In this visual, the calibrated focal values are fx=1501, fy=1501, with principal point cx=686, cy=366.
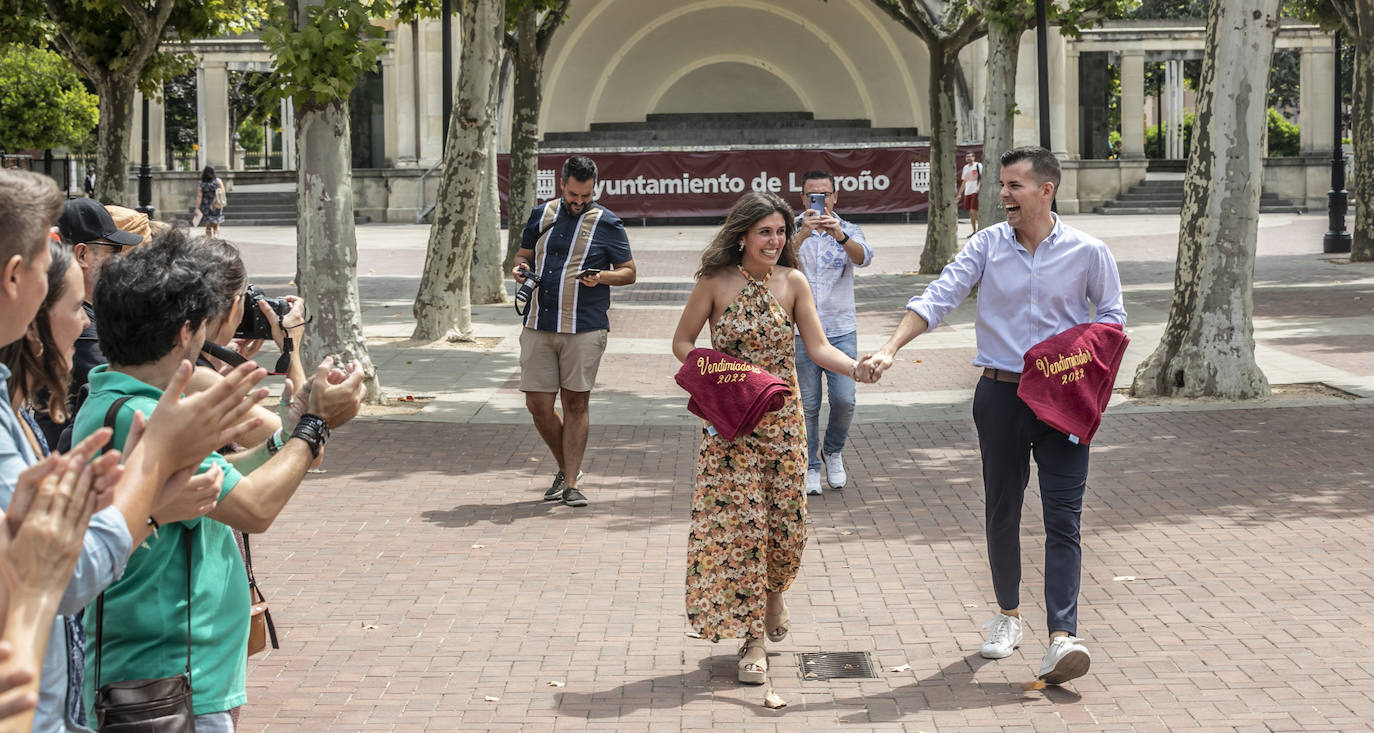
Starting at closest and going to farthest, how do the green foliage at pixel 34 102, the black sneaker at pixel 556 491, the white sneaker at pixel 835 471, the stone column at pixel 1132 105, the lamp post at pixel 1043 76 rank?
1. the black sneaker at pixel 556 491
2. the white sneaker at pixel 835 471
3. the lamp post at pixel 1043 76
4. the green foliage at pixel 34 102
5. the stone column at pixel 1132 105

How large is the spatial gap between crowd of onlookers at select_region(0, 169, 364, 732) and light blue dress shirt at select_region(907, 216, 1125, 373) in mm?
2777

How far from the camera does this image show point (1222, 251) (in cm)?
1191

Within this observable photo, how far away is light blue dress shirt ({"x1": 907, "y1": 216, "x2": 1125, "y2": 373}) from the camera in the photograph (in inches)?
222

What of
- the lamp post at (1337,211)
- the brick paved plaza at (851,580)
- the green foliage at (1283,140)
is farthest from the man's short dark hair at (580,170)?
the green foliage at (1283,140)

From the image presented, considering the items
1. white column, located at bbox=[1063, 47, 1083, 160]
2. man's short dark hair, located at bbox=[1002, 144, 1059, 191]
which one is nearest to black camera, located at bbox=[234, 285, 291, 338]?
man's short dark hair, located at bbox=[1002, 144, 1059, 191]

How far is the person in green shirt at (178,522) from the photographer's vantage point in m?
3.06

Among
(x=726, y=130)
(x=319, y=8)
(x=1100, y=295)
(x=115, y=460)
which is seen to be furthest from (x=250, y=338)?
(x=726, y=130)

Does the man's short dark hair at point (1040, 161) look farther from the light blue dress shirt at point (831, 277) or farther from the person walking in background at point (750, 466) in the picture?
the light blue dress shirt at point (831, 277)

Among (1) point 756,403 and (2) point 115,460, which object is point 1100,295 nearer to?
(1) point 756,403

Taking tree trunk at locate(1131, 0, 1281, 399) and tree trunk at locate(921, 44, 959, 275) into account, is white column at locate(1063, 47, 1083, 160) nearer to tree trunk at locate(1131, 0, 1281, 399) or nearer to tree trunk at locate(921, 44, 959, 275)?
tree trunk at locate(921, 44, 959, 275)

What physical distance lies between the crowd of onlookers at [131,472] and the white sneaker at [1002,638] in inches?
117

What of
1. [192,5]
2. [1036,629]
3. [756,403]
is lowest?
[1036,629]

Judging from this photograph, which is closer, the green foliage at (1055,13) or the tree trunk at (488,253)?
the tree trunk at (488,253)

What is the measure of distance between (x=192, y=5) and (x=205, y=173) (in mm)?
10879
